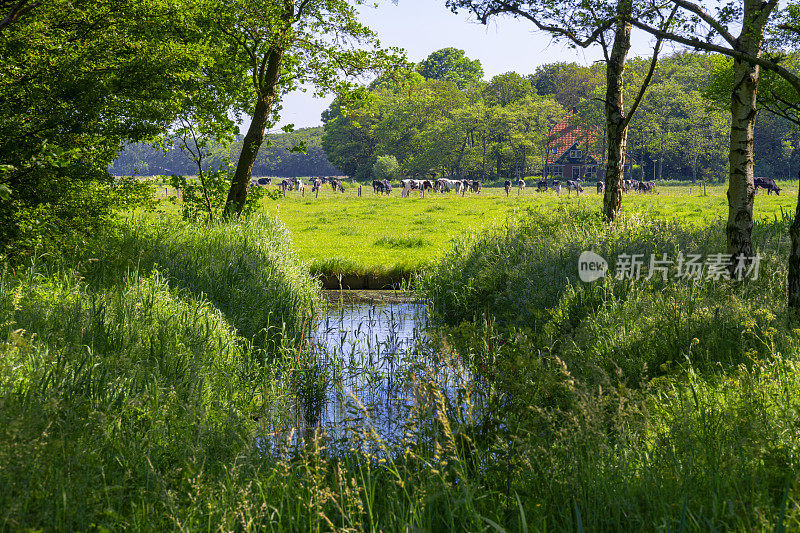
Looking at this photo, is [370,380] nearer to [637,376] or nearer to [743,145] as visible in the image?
[637,376]

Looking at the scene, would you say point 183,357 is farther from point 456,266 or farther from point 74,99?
point 456,266

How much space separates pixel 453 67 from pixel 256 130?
95563 mm

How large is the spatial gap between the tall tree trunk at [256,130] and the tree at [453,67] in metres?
93.0

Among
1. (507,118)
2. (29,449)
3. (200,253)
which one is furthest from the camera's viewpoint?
(507,118)

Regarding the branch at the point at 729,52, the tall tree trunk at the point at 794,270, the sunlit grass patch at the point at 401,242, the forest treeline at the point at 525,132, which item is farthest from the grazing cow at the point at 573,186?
the tall tree trunk at the point at 794,270

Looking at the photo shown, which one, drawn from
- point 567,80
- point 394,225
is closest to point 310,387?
point 394,225

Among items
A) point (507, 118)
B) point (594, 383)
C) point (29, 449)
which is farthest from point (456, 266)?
point (507, 118)

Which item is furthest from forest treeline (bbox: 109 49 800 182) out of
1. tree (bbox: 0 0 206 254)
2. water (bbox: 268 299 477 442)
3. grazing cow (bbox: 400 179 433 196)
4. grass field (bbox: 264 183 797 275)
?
water (bbox: 268 299 477 442)

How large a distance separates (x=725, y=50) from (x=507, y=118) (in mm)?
61057

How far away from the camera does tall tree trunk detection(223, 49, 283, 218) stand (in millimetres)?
13742

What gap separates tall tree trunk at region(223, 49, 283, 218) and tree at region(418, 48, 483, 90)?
3663 inches

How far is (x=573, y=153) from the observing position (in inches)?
3009

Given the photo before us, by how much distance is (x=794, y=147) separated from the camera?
5978 cm

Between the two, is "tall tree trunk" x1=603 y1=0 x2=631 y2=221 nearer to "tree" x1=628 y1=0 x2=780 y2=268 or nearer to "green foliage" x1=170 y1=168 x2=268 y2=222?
"tree" x1=628 y1=0 x2=780 y2=268
